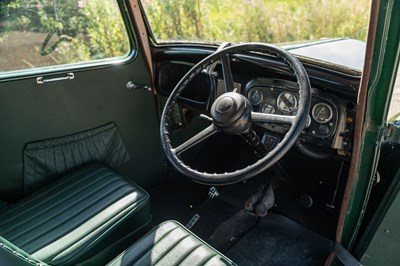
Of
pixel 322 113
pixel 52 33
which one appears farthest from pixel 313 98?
pixel 52 33

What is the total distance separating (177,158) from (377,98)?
0.78 m

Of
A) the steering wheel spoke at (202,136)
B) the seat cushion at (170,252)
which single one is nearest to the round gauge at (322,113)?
the steering wheel spoke at (202,136)

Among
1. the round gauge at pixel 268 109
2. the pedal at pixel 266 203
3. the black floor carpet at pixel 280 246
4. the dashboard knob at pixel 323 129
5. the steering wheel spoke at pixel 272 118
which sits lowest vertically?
the black floor carpet at pixel 280 246

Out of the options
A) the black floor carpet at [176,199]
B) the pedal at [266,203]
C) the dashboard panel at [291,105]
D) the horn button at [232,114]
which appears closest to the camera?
the horn button at [232,114]

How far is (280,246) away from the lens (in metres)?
2.01

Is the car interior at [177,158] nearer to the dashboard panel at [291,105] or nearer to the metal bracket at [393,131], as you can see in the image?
the dashboard panel at [291,105]

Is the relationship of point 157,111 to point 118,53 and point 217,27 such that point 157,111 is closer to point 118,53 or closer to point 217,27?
point 118,53

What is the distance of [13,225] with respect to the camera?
1.63m

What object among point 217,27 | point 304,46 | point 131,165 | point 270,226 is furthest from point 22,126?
point 217,27

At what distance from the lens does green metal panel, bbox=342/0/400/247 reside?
3.44ft

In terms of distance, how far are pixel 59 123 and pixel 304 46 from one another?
1.53 metres

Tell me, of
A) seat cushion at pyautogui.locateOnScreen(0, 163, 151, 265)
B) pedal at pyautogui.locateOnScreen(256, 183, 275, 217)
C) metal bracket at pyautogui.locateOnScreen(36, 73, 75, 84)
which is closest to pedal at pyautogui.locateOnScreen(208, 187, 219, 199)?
pedal at pyautogui.locateOnScreen(256, 183, 275, 217)

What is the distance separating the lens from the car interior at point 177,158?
54.9 inches

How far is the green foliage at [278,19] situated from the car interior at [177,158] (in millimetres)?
2023
